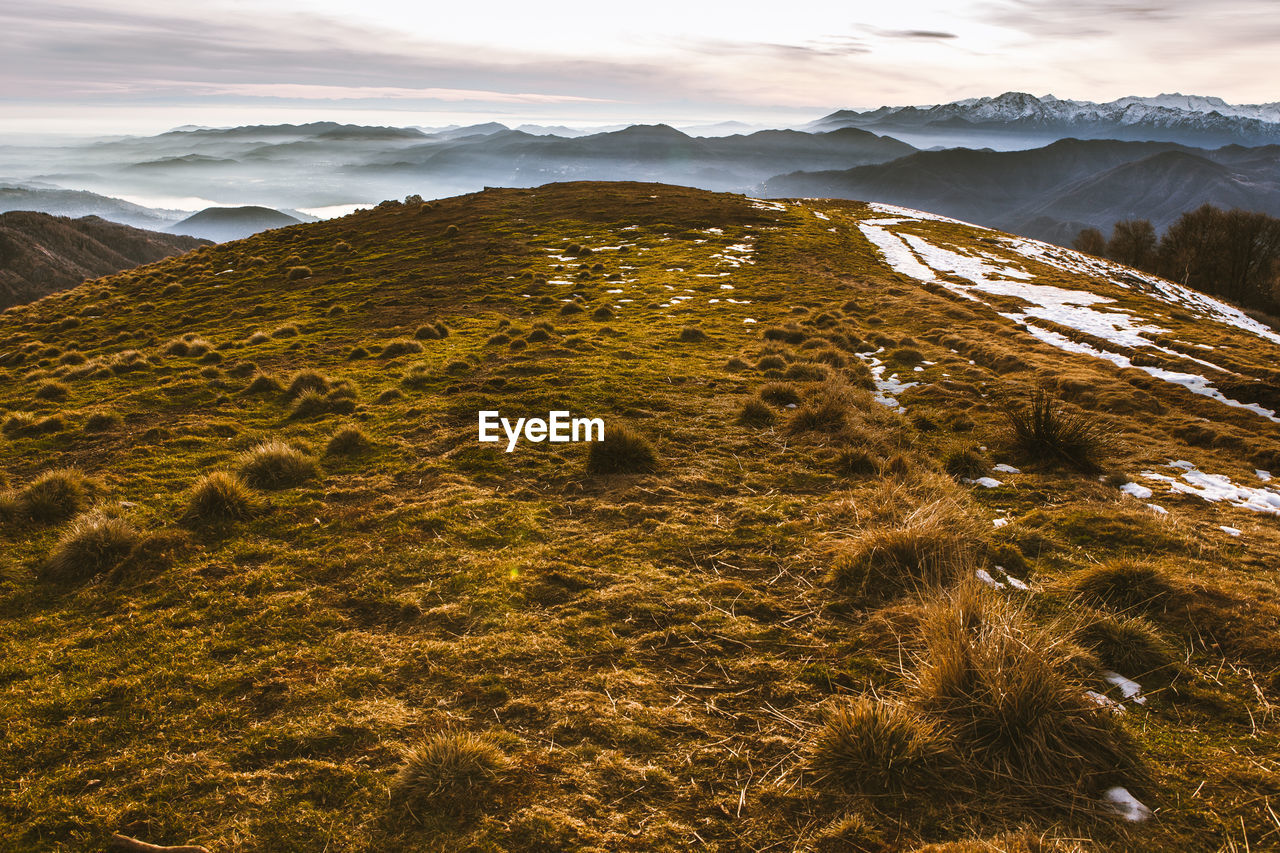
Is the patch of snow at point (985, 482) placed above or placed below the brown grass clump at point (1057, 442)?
below

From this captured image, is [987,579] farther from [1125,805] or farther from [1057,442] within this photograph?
[1057,442]

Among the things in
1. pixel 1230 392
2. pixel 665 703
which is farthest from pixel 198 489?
pixel 1230 392

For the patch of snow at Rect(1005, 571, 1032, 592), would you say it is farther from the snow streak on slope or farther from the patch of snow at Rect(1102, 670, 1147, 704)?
the snow streak on slope

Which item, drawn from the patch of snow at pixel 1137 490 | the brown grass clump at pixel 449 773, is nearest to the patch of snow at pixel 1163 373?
the patch of snow at pixel 1137 490

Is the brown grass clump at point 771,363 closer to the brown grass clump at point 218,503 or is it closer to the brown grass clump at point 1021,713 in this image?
the brown grass clump at point 1021,713

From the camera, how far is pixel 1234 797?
10.3 feet

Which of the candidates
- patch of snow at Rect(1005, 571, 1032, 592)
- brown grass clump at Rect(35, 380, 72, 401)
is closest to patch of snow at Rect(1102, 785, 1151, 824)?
patch of snow at Rect(1005, 571, 1032, 592)

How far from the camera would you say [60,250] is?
515 feet

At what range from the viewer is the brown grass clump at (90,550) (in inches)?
223

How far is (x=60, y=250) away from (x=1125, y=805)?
232m

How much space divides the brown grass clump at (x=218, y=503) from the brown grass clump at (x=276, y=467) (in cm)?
77

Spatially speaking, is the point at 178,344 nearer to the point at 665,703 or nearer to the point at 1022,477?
the point at 665,703

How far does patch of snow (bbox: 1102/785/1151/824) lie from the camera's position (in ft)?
9.96

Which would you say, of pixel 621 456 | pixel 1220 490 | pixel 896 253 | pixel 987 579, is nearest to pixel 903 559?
pixel 987 579
